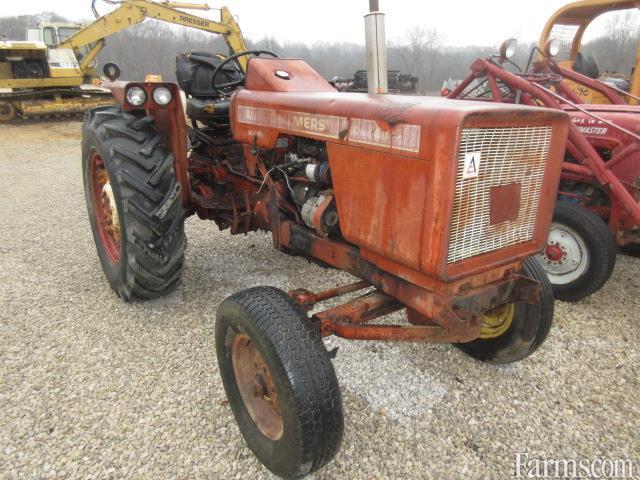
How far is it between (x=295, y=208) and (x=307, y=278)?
1133 millimetres

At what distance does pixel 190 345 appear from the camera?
8.64 feet

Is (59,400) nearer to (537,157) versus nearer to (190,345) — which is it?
(190,345)

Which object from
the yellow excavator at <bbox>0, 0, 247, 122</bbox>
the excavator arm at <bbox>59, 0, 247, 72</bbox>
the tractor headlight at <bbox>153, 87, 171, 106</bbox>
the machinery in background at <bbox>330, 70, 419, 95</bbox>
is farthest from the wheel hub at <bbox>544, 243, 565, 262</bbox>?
the machinery in background at <bbox>330, 70, 419, 95</bbox>

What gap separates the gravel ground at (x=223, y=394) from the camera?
6.19 ft

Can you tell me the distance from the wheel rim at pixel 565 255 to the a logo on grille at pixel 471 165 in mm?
2026

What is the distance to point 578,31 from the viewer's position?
17.7 feet

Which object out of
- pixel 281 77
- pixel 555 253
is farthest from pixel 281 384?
pixel 555 253

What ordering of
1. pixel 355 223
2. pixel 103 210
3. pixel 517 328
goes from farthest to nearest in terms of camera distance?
pixel 103 210 < pixel 517 328 < pixel 355 223

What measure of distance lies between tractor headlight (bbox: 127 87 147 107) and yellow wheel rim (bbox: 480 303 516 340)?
7.42 feet

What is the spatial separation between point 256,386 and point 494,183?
119 centimetres

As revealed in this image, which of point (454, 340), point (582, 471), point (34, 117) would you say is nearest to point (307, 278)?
point (454, 340)

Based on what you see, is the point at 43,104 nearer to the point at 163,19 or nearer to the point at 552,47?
the point at 163,19

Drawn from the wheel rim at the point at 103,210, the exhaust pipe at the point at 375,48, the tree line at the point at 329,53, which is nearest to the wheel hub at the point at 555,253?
the exhaust pipe at the point at 375,48

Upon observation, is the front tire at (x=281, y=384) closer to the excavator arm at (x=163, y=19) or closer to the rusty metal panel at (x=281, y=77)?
the rusty metal panel at (x=281, y=77)
